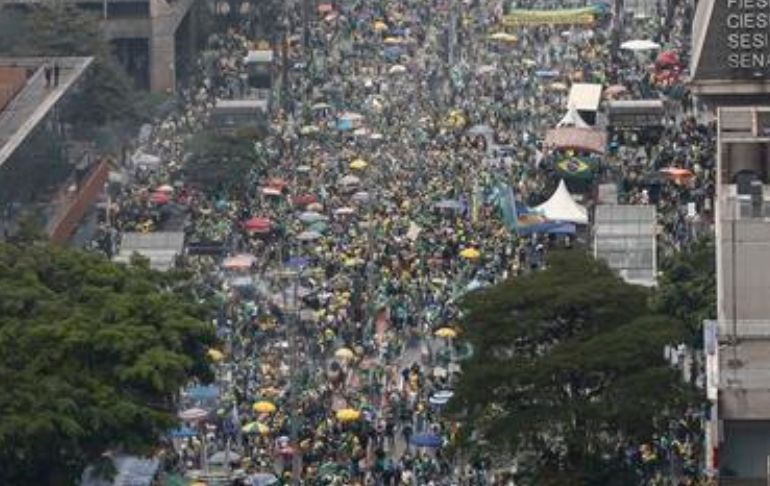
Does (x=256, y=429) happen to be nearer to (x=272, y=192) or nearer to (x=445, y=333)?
(x=445, y=333)

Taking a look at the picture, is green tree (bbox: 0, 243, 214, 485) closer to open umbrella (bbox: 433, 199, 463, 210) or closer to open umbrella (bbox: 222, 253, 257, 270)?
open umbrella (bbox: 222, 253, 257, 270)

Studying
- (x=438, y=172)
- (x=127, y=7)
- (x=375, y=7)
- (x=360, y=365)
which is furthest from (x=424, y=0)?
(x=360, y=365)

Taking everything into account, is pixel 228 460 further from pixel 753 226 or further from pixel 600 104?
pixel 600 104

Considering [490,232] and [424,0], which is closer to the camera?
[490,232]

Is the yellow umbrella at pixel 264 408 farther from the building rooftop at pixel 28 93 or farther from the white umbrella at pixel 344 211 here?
the white umbrella at pixel 344 211

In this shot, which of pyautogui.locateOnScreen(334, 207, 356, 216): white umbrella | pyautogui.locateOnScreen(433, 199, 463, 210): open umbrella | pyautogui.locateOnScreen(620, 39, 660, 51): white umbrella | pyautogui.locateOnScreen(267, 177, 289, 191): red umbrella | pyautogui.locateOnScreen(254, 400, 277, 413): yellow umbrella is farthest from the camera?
pyautogui.locateOnScreen(620, 39, 660, 51): white umbrella

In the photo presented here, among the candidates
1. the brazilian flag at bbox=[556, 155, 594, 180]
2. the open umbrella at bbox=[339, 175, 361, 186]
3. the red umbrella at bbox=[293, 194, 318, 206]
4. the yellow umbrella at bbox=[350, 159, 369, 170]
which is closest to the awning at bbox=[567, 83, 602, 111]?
the yellow umbrella at bbox=[350, 159, 369, 170]

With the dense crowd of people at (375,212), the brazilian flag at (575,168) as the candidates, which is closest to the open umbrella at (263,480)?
the dense crowd of people at (375,212)
